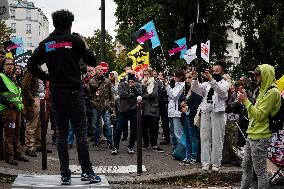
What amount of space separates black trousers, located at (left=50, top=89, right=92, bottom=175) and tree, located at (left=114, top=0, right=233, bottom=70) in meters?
30.2

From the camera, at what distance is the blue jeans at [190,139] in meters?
10.9

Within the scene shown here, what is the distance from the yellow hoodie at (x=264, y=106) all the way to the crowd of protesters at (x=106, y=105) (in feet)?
0.08

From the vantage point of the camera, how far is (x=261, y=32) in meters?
33.8

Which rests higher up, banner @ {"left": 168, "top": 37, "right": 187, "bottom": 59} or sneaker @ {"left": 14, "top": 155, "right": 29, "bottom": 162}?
banner @ {"left": 168, "top": 37, "right": 187, "bottom": 59}

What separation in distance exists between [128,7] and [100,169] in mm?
29843

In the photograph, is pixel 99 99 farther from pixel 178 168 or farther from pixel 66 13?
pixel 66 13

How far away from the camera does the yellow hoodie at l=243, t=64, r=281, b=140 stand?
730cm

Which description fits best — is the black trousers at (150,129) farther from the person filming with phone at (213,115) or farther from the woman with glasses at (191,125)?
the person filming with phone at (213,115)

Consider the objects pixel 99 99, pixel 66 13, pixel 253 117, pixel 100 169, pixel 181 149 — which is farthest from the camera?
pixel 99 99

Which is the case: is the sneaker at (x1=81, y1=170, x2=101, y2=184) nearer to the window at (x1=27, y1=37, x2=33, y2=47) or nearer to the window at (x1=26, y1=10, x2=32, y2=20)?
the window at (x1=27, y1=37, x2=33, y2=47)

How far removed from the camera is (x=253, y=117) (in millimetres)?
7383

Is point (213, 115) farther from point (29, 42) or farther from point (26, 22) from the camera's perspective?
point (26, 22)

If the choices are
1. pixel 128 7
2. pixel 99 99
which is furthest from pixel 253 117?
pixel 128 7

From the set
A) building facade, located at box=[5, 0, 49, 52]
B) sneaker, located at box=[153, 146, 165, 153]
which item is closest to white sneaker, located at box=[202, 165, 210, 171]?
sneaker, located at box=[153, 146, 165, 153]
